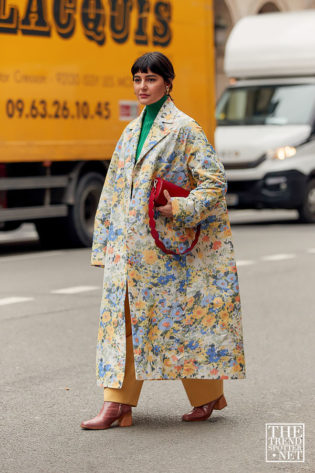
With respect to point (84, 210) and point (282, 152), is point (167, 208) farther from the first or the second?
point (282, 152)

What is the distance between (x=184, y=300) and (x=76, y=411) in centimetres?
87

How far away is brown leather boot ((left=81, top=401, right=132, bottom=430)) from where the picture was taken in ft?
19.3

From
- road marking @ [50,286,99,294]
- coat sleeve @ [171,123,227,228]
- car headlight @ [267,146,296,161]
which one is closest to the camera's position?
coat sleeve @ [171,123,227,228]

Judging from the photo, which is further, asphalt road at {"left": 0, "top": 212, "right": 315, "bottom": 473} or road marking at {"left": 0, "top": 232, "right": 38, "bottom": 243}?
road marking at {"left": 0, "top": 232, "right": 38, "bottom": 243}

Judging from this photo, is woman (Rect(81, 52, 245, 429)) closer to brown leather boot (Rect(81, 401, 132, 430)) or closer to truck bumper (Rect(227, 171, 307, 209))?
brown leather boot (Rect(81, 401, 132, 430))

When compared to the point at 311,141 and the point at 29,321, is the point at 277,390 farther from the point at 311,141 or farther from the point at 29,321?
the point at 311,141

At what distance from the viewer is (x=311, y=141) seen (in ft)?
61.7

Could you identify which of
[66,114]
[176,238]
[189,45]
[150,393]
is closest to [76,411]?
[150,393]

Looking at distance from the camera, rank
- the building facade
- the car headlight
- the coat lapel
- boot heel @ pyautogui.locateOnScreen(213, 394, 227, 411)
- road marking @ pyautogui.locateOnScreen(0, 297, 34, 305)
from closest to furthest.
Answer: the coat lapel, boot heel @ pyautogui.locateOnScreen(213, 394, 227, 411), road marking @ pyautogui.locateOnScreen(0, 297, 34, 305), the car headlight, the building facade

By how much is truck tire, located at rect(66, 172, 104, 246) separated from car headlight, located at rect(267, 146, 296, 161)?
143 inches

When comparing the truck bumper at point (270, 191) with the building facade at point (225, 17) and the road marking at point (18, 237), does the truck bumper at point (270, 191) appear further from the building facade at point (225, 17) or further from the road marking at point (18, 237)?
the building facade at point (225, 17)

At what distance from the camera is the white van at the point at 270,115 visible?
18.6 metres

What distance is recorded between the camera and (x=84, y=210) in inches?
619

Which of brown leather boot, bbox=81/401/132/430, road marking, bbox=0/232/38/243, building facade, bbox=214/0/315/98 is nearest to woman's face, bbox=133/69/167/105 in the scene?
brown leather boot, bbox=81/401/132/430
